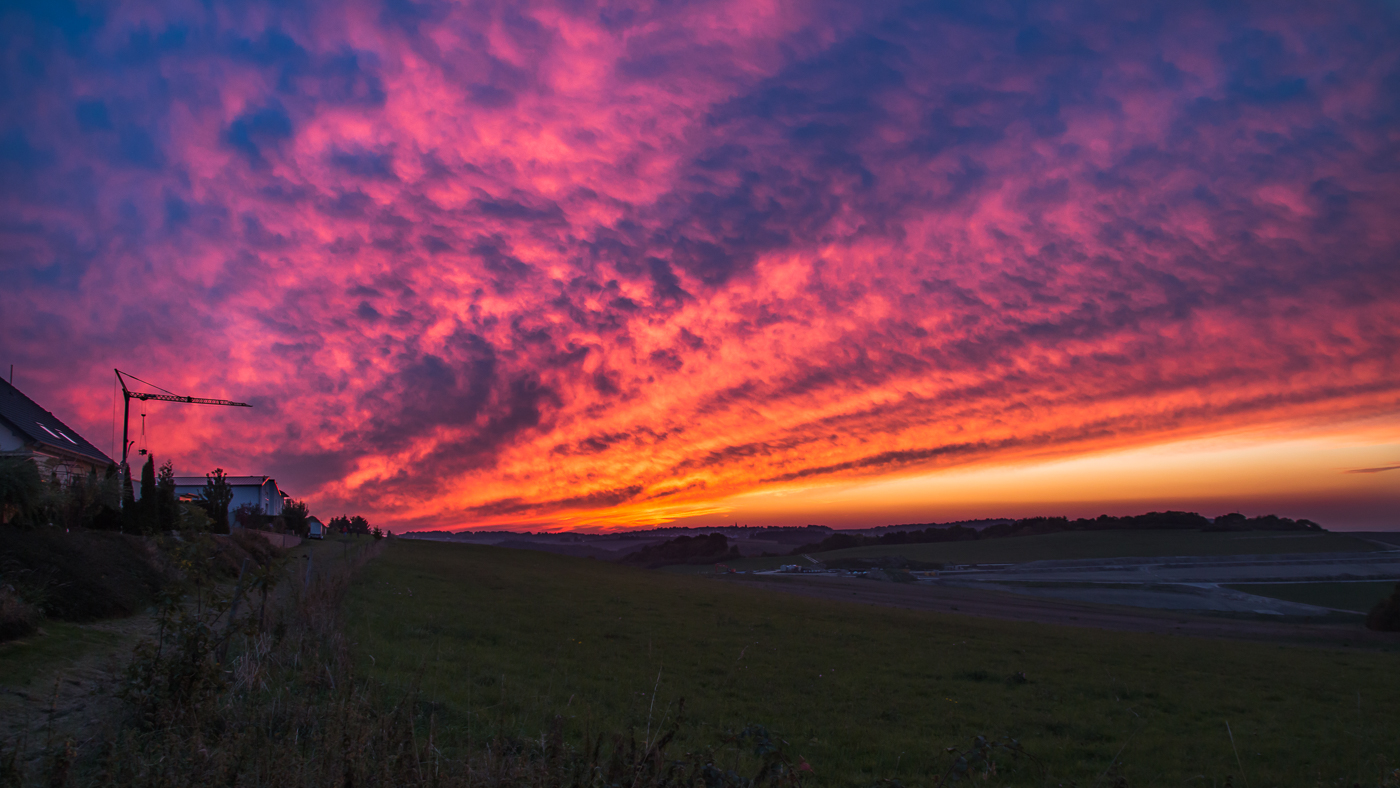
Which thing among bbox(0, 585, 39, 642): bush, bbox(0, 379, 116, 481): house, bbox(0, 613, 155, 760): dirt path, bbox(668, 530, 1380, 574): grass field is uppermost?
bbox(0, 379, 116, 481): house

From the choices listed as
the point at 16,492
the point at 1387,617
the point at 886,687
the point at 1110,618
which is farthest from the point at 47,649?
the point at 1387,617

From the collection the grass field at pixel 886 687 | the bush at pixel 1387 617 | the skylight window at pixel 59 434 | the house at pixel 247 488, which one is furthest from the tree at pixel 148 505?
the bush at pixel 1387 617

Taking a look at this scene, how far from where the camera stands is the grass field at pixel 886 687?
9.95 meters

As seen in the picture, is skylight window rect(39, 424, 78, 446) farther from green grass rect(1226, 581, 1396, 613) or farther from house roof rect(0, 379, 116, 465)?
green grass rect(1226, 581, 1396, 613)

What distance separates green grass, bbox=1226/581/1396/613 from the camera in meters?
55.9

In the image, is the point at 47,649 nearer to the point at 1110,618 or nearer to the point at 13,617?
the point at 13,617

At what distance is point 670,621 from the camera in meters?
22.8

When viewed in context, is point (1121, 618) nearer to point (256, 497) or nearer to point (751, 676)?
point (751, 676)

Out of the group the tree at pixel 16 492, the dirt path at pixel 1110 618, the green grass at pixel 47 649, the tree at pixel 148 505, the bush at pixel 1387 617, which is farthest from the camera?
the bush at pixel 1387 617

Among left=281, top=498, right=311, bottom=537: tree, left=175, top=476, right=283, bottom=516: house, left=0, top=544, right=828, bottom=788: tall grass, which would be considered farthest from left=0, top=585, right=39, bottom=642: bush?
left=175, top=476, right=283, bottom=516: house

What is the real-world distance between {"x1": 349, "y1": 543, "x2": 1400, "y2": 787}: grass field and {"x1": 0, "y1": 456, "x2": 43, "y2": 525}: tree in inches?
277

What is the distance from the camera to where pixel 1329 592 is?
60906mm

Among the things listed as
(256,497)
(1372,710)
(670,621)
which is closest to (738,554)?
(256,497)

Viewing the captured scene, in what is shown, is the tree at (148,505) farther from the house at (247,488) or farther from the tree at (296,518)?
the house at (247,488)
